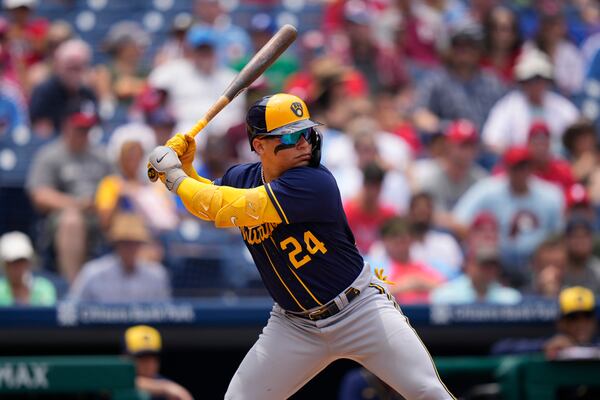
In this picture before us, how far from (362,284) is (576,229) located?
3.61 metres

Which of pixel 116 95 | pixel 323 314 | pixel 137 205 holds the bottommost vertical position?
pixel 323 314

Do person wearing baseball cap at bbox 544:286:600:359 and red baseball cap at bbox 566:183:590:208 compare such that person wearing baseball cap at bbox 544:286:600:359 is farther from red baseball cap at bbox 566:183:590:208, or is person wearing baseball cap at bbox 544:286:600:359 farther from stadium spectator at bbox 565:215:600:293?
red baseball cap at bbox 566:183:590:208

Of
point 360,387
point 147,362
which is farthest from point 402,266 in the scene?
point 147,362

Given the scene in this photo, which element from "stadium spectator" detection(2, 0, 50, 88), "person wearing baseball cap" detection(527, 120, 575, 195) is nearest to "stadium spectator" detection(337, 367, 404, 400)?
"person wearing baseball cap" detection(527, 120, 575, 195)

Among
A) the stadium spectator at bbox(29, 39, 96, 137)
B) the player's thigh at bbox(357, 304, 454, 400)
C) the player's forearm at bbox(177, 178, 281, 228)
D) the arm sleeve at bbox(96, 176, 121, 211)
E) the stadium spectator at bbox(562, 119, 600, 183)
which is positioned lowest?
the player's thigh at bbox(357, 304, 454, 400)

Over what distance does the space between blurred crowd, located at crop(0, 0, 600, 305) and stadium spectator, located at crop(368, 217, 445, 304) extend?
0.02 meters

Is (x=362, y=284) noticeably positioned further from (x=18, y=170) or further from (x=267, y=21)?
(x=267, y=21)

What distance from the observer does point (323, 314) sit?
477 cm

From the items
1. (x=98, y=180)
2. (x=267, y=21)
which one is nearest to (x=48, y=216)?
(x=98, y=180)

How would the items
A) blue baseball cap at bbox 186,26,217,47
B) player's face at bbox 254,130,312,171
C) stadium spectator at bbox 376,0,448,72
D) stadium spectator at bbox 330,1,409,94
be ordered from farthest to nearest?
stadium spectator at bbox 376,0,448,72, stadium spectator at bbox 330,1,409,94, blue baseball cap at bbox 186,26,217,47, player's face at bbox 254,130,312,171

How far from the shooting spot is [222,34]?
10.6m

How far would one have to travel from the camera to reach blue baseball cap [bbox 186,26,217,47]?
32.1 ft

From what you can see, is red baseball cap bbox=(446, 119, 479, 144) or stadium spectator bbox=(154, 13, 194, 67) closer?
red baseball cap bbox=(446, 119, 479, 144)

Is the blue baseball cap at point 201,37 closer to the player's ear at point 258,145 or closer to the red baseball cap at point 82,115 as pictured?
the red baseball cap at point 82,115
